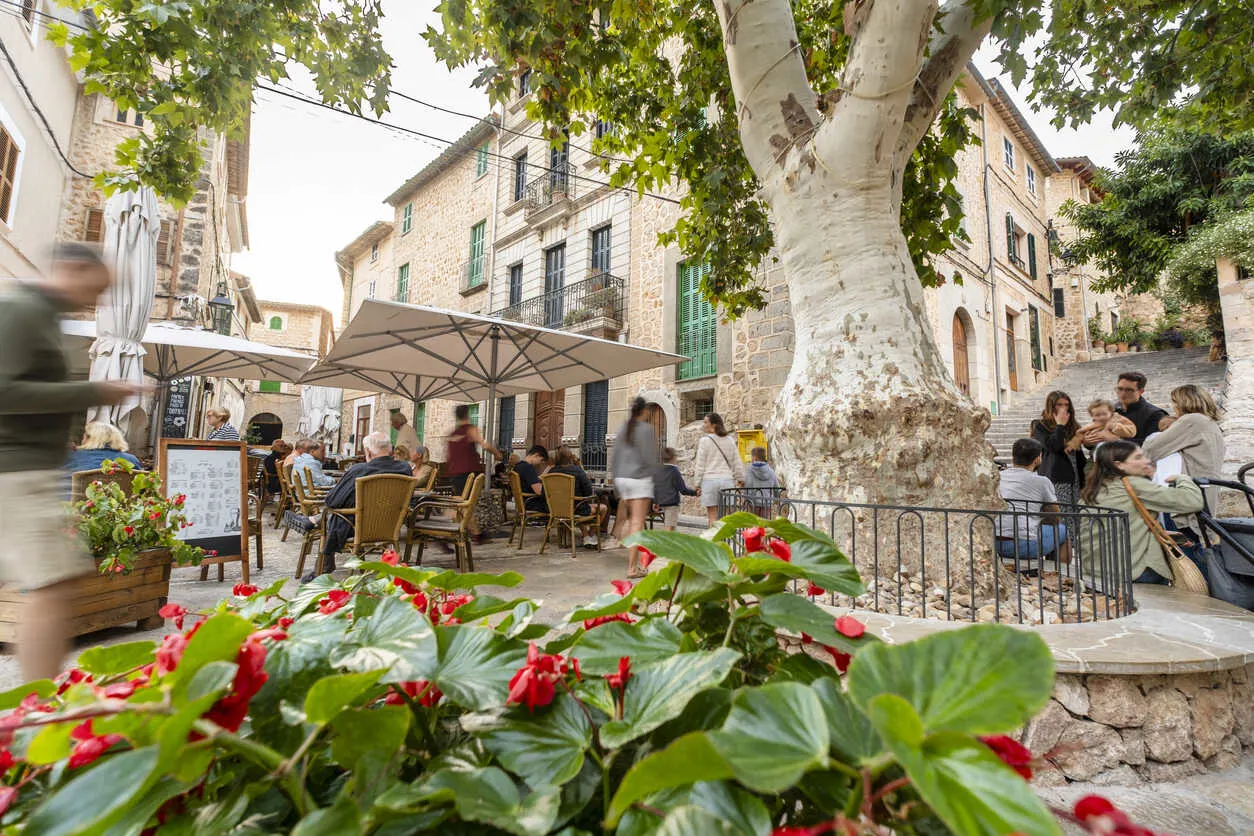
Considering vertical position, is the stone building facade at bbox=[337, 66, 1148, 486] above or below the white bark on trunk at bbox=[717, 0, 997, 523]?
above

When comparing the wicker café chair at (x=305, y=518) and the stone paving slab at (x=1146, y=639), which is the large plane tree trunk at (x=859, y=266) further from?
the wicker café chair at (x=305, y=518)

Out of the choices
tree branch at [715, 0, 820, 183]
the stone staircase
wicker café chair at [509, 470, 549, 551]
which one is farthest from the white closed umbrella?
the stone staircase

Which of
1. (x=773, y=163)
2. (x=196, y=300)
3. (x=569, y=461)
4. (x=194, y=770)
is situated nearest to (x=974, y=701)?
(x=194, y=770)

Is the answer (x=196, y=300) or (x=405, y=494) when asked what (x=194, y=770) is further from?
(x=196, y=300)

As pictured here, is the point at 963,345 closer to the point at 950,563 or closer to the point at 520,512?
the point at 520,512

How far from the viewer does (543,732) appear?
0.50 meters

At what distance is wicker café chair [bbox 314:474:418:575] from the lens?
14.5 feet

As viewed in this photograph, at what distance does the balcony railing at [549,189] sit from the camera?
1417 cm

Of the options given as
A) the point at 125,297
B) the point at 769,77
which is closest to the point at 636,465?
the point at 769,77

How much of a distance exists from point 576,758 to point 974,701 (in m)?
0.30

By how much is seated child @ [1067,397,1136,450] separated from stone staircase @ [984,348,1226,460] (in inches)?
266

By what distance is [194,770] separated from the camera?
0.39 meters

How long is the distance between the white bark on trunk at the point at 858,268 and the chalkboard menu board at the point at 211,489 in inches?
170

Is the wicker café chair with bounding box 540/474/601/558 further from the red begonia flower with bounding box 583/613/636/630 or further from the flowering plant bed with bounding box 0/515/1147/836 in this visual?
the flowering plant bed with bounding box 0/515/1147/836
